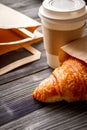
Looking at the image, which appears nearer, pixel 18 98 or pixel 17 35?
pixel 18 98

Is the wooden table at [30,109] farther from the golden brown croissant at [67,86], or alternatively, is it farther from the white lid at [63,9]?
the white lid at [63,9]

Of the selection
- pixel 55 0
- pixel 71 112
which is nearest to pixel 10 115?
pixel 71 112

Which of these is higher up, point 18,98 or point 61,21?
point 61,21

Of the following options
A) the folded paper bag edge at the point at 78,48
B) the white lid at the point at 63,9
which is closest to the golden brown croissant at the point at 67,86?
the folded paper bag edge at the point at 78,48

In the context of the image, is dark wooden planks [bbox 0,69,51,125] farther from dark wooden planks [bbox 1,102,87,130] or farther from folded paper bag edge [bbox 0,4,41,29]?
folded paper bag edge [bbox 0,4,41,29]

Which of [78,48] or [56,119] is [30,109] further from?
[78,48]

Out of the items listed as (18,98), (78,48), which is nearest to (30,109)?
(18,98)

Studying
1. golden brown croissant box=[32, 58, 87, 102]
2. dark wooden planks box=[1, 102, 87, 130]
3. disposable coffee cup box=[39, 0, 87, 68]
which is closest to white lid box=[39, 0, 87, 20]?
disposable coffee cup box=[39, 0, 87, 68]
